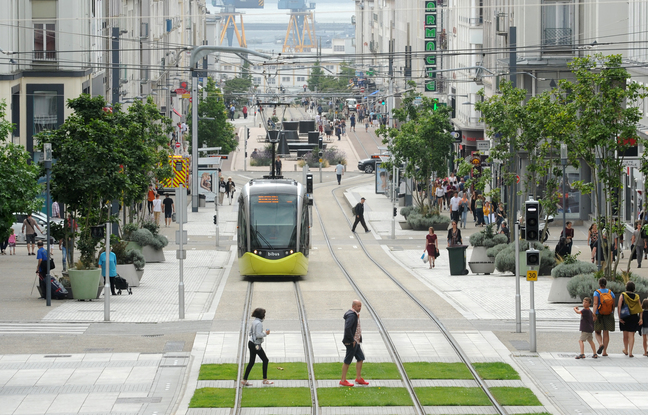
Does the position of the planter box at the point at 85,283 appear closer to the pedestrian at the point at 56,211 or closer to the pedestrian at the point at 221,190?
the pedestrian at the point at 56,211

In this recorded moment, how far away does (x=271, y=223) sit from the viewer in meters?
33.0

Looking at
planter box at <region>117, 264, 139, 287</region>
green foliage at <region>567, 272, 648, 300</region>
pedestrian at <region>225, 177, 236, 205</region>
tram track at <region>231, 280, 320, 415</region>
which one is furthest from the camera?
pedestrian at <region>225, 177, 236, 205</region>

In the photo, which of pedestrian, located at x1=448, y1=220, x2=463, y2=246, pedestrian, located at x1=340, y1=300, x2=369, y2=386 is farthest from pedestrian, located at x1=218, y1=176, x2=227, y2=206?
pedestrian, located at x1=340, y1=300, x2=369, y2=386

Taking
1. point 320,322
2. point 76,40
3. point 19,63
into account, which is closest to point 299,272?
point 320,322

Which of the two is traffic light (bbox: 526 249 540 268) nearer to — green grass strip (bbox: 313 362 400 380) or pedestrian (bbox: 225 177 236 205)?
green grass strip (bbox: 313 362 400 380)

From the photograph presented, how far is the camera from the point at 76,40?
53.1m

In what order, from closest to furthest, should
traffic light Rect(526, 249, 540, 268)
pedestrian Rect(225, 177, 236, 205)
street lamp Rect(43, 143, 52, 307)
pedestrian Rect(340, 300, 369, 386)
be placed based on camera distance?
1. pedestrian Rect(340, 300, 369, 386)
2. traffic light Rect(526, 249, 540, 268)
3. street lamp Rect(43, 143, 52, 307)
4. pedestrian Rect(225, 177, 236, 205)

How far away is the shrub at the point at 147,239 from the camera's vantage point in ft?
120

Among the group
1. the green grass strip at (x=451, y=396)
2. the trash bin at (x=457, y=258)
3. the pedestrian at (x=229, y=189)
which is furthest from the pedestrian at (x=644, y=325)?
the pedestrian at (x=229, y=189)

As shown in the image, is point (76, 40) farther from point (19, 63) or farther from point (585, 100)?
point (585, 100)

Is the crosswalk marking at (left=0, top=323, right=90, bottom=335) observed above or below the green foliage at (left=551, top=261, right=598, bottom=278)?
below

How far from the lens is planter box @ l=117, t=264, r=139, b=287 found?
31484 millimetres

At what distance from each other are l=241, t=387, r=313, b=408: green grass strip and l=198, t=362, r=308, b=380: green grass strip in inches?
36.3

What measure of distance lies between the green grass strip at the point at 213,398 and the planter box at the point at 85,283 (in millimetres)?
11197
